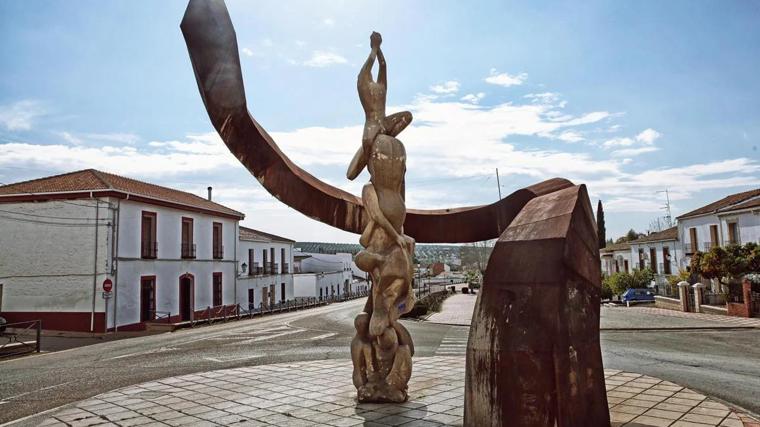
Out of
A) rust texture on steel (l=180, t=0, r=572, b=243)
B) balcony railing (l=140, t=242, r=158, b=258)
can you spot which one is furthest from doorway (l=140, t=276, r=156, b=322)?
rust texture on steel (l=180, t=0, r=572, b=243)

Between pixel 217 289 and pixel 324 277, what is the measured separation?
2082cm

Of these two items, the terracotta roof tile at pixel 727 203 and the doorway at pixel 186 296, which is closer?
the doorway at pixel 186 296

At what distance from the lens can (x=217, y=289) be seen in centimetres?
3052

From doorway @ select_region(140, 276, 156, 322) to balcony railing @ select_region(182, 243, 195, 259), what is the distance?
301 cm

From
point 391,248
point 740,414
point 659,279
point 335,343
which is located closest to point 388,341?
point 391,248

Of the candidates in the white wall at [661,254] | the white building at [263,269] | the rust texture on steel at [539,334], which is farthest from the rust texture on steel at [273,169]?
the white wall at [661,254]

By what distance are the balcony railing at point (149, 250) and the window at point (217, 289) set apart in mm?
5578

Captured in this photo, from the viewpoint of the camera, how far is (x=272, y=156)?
6.94 m

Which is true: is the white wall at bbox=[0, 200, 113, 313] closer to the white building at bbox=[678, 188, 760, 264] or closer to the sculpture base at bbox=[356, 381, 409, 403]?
the sculpture base at bbox=[356, 381, 409, 403]

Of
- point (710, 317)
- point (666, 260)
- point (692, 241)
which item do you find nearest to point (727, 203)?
point (692, 241)

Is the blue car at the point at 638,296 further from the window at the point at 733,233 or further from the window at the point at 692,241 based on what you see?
the window at the point at 692,241

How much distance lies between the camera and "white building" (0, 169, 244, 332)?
21906mm

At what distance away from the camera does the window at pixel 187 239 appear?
27.8 meters

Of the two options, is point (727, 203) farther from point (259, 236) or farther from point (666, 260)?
point (259, 236)
